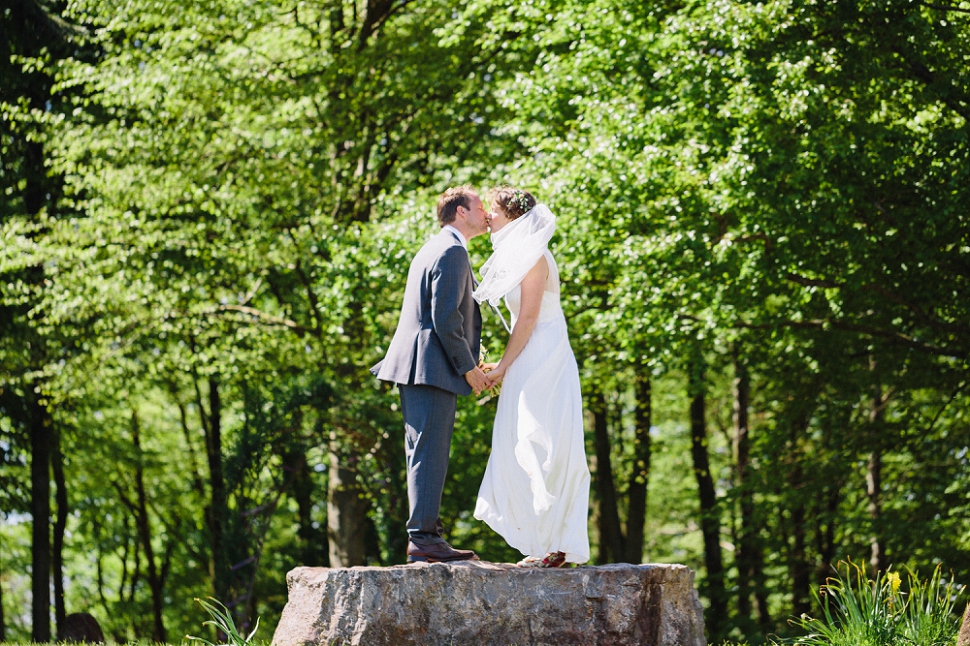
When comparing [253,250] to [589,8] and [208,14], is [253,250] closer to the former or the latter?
[208,14]

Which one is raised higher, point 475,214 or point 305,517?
point 475,214

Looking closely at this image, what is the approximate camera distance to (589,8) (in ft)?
38.6

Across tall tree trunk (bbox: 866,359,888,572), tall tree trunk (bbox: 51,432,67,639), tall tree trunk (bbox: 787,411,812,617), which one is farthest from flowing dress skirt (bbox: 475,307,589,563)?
tall tree trunk (bbox: 51,432,67,639)

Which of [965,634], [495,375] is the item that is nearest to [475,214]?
[495,375]

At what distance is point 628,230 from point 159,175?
273 inches

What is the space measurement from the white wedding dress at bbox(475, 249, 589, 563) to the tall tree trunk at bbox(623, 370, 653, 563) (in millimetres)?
11938

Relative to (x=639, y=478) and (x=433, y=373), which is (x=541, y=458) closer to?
(x=433, y=373)

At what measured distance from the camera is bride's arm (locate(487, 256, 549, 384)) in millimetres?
5828

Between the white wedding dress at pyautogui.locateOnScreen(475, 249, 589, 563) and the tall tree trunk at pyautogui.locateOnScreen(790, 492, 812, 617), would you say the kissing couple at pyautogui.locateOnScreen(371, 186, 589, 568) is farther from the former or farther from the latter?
the tall tree trunk at pyautogui.locateOnScreen(790, 492, 812, 617)

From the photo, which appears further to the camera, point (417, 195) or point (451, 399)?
point (417, 195)

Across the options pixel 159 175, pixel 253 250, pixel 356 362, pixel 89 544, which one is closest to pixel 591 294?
pixel 356 362

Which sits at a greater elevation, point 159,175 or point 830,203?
point 159,175

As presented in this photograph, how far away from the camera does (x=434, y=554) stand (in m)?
5.61

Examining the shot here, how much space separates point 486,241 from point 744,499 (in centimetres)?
614
